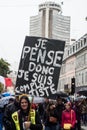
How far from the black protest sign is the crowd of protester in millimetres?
379

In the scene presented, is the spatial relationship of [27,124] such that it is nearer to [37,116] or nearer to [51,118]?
[37,116]

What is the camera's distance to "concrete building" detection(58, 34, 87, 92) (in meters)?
79.2

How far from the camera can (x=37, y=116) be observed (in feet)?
25.6

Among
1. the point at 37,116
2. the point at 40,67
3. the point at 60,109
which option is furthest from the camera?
the point at 60,109

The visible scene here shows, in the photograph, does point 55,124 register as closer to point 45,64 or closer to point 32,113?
point 45,64

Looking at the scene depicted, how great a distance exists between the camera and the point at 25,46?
1102cm

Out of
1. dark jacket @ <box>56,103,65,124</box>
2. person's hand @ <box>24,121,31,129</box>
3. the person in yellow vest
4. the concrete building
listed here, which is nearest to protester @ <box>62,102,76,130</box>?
dark jacket @ <box>56,103,65,124</box>

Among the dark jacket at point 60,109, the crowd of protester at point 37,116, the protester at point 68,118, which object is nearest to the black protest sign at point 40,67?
the crowd of protester at point 37,116

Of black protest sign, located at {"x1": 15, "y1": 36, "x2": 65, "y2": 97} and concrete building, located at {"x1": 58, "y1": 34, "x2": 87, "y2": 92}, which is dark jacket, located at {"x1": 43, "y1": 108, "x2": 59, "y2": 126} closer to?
black protest sign, located at {"x1": 15, "y1": 36, "x2": 65, "y2": 97}

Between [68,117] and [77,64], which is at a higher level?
[77,64]

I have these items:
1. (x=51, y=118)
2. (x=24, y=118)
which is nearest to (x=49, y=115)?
(x=51, y=118)

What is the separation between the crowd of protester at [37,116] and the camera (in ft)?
24.2

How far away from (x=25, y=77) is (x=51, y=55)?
2.45 ft

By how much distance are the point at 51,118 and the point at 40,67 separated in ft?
6.58
